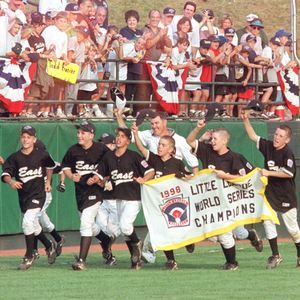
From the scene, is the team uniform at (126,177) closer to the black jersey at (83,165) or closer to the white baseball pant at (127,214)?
the white baseball pant at (127,214)

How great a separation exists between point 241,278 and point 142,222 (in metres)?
7.24

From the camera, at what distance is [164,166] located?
50.7ft

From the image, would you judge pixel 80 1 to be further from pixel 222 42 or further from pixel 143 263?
pixel 143 263

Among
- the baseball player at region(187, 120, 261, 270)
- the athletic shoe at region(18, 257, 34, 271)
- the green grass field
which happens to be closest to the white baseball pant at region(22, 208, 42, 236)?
the athletic shoe at region(18, 257, 34, 271)

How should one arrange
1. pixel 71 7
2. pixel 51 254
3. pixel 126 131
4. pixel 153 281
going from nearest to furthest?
pixel 153 281 → pixel 126 131 → pixel 51 254 → pixel 71 7

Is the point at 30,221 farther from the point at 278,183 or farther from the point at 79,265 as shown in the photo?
the point at 278,183

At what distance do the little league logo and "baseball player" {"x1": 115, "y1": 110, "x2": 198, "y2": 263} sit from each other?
0.49 meters

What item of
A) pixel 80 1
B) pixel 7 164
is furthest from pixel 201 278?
pixel 80 1

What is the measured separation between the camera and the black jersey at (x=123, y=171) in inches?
608

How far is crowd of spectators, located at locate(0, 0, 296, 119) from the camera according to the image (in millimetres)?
19094

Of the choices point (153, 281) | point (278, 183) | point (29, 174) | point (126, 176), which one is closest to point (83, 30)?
point (29, 174)

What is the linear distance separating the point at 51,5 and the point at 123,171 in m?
5.68

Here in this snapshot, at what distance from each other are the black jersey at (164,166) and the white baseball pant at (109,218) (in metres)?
0.76

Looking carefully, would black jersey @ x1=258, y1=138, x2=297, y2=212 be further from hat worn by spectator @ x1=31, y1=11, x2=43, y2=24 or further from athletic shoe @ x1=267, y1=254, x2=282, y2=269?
hat worn by spectator @ x1=31, y1=11, x2=43, y2=24
